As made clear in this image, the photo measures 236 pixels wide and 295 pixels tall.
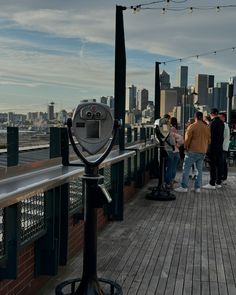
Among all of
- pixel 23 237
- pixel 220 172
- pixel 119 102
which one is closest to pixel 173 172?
pixel 220 172

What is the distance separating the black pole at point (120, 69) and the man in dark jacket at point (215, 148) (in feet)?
10.8

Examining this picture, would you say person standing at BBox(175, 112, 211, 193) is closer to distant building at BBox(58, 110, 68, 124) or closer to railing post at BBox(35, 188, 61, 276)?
distant building at BBox(58, 110, 68, 124)

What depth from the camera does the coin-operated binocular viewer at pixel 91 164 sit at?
358 centimetres

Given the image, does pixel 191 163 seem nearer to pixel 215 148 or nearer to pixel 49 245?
pixel 215 148

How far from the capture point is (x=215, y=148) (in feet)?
34.4

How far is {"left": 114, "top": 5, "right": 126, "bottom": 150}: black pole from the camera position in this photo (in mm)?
7066

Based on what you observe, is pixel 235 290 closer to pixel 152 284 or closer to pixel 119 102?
pixel 152 284

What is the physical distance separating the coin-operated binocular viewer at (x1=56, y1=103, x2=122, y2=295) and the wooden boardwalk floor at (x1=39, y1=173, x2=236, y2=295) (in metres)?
0.60

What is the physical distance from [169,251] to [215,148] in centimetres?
537

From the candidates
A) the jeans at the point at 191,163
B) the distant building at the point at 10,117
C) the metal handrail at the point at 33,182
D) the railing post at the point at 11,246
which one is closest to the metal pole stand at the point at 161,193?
the jeans at the point at 191,163

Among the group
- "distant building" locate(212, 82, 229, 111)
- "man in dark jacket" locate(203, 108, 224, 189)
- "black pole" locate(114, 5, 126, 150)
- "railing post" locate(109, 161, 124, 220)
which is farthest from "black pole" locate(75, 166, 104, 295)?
"distant building" locate(212, 82, 229, 111)

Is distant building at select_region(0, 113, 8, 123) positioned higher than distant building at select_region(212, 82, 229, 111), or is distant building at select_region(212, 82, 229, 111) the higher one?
distant building at select_region(212, 82, 229, 111)

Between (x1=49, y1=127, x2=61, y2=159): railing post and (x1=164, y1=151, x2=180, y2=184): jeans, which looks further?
(x1=164, y1=151, x2=180, y2=184): jeans

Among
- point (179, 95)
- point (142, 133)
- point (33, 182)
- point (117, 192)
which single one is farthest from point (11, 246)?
point (179, 95)
